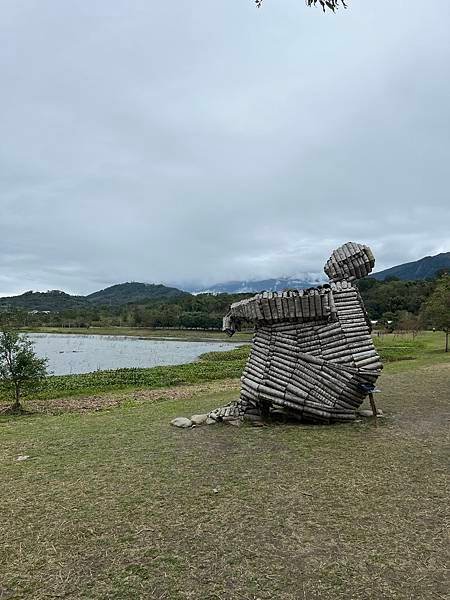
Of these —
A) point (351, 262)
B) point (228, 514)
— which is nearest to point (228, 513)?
point (228, 514)

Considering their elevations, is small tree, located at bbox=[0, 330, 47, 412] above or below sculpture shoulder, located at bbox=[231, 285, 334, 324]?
below

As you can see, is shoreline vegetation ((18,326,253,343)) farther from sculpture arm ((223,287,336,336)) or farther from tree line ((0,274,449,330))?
sculpture arm ((223,287,336,336))

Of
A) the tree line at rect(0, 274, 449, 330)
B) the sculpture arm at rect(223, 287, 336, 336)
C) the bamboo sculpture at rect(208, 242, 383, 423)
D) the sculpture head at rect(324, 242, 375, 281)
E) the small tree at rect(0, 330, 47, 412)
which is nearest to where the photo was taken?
the bamboo sculpture at rect(208, 242, 383, 423)

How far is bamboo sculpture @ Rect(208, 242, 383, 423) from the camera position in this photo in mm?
9969

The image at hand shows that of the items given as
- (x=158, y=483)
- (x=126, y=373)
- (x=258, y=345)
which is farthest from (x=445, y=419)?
(x=126, y=373)

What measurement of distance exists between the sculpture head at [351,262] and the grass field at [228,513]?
3.57 m

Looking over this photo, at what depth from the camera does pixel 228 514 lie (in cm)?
554

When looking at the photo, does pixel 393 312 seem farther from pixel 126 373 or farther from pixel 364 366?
pixel 364 366

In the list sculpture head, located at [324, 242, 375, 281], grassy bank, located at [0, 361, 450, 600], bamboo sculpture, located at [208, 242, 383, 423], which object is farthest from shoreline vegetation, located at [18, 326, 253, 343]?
grassy bank, located at [0, 361, 450, 600]

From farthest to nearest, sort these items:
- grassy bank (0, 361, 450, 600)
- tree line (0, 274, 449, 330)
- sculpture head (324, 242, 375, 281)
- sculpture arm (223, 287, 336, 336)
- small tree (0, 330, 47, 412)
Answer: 1. tree line (0, 274, 449, 330)
2. small tree (0, 330, 47, 412)
3. sculpture head (324, 242, 375, 281)
4. sculpture arm (223, 287, 336, 336)
5. grassy bank (0, 361, 450, 600)

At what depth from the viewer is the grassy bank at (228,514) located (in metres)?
4.16

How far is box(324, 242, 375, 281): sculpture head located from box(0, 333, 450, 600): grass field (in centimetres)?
357

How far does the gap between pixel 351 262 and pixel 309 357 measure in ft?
9.86

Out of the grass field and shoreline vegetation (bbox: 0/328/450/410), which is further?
shoreline vegetation (bbox: 0/328/450/410)
